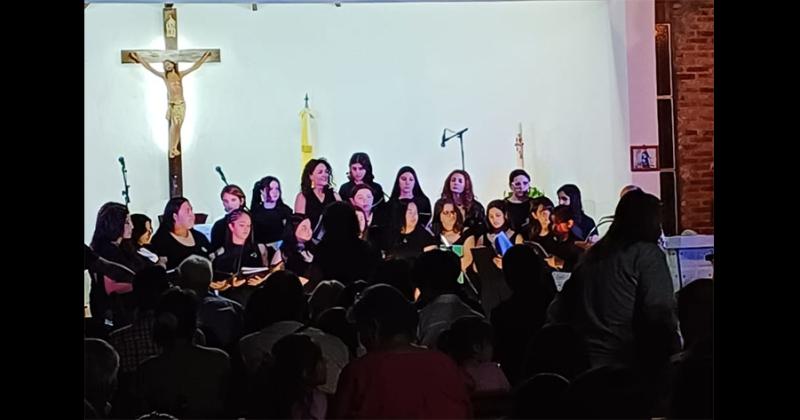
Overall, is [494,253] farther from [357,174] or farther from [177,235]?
[177,235]

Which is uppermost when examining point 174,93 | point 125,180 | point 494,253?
point 174,93

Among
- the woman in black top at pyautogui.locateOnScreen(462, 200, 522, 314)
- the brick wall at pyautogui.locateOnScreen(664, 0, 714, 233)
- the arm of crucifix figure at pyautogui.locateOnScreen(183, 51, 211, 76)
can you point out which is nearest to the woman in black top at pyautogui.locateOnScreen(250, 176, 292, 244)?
the arm of crucifix figure at pyautogui.locateOnScreen(183, 51, 211, 76)

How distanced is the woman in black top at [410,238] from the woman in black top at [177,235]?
1.62 ft

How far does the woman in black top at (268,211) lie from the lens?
244cm

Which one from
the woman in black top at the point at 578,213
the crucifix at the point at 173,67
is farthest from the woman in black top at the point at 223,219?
the woman in black top at the point at 578,213

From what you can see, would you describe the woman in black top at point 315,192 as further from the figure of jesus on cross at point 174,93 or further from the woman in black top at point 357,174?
the figure of jesus on cross at point 174,93

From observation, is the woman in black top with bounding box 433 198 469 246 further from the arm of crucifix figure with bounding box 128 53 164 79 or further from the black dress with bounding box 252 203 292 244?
the arm of crucifix figure with bounding box 128 53 164 79

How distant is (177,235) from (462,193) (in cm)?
73

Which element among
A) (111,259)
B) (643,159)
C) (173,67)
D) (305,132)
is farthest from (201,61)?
(643,159)

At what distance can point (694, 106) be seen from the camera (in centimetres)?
248

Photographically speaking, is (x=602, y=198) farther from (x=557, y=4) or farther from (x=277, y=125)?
(x=277, y=125)

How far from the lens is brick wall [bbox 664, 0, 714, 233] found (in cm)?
246
